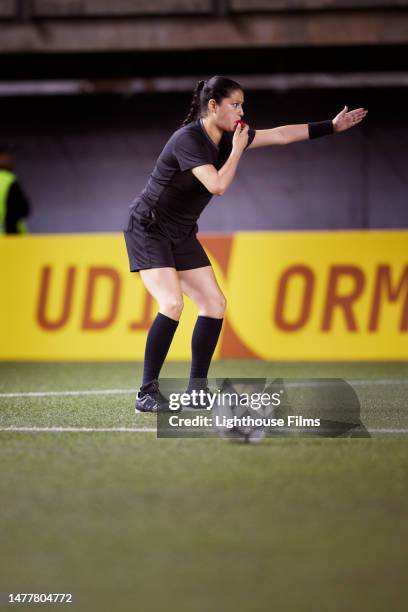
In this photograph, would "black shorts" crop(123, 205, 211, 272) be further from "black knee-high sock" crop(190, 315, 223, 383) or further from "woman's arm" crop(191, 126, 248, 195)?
"woman's arm" crop(191, 126, 248, 195)

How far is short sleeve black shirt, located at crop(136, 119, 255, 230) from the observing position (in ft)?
19.1

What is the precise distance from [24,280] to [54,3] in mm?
7209

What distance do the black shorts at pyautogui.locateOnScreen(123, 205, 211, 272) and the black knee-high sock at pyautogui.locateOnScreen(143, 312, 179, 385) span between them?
29 cm

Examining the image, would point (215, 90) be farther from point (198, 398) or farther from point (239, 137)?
point (198, 398)

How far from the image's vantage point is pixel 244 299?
10008 millimetres

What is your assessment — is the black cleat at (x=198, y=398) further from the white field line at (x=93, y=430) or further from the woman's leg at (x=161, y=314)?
the woman's leg at (x=161, y=314)

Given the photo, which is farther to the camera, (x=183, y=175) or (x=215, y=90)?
(x=183, y=175)

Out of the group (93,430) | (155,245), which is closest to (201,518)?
(93,430)

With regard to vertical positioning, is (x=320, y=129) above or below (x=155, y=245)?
above

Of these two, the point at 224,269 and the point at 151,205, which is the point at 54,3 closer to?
the point at 224,269

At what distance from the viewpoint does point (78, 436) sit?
213 inches

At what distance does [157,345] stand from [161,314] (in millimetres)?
166

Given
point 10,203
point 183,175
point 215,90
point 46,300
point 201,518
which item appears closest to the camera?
point 201,518

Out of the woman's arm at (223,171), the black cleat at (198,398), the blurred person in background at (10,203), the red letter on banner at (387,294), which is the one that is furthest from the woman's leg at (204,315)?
the blurred person in background at (10,203)
